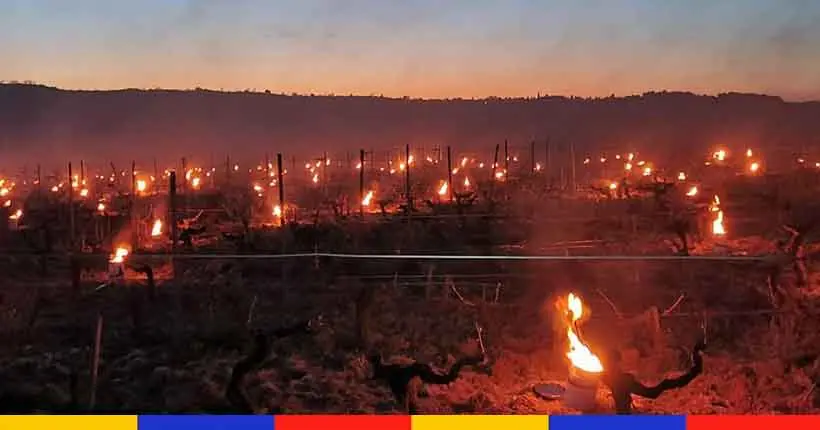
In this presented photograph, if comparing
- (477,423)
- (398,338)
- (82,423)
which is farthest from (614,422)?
(398,338)

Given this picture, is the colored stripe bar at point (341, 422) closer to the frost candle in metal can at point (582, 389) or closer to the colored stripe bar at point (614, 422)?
the colored stripe bar at point (614, 422)

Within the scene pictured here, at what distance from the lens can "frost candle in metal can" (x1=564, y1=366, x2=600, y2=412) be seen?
470 centimetres

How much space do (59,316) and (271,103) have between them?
88.2 meters

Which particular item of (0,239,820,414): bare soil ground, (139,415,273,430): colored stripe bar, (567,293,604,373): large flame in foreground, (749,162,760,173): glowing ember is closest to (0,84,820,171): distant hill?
(749,162,760,173): glowing ember

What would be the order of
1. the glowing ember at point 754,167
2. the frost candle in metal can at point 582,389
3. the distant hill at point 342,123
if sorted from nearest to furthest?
the frost candle in metal can at point 582,389
the glowing ember at point 754,167
the distant hill at point 342,123

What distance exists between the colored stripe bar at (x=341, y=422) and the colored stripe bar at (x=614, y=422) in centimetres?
61

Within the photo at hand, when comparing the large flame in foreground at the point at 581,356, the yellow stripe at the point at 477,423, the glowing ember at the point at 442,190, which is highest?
the glowing ember at the point at 442,190

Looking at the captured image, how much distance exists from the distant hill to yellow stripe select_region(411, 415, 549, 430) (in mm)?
74495

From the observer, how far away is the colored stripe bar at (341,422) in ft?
10.2

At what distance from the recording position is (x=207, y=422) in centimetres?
317

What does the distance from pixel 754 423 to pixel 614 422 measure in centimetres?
61

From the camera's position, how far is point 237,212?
74.5ft

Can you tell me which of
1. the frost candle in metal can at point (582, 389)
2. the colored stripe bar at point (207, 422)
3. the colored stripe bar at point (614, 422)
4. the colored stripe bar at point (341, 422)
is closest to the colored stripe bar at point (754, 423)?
the colored stripe bar at point (614, 422)

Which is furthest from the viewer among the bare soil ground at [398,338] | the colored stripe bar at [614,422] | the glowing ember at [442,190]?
the glowing ember at [442,190]
